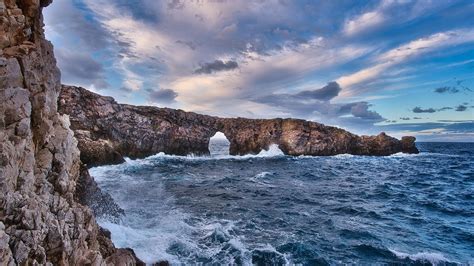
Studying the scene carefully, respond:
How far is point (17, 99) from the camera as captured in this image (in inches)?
317

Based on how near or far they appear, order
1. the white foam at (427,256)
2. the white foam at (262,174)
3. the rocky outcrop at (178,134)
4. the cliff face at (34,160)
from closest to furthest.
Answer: the cliff face at (34,160)
the white foam at (427,256)
the white foam at (262,174)
the rocky outcrop at (178,134)

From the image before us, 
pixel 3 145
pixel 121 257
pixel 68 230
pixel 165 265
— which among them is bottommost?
pixel 165 265

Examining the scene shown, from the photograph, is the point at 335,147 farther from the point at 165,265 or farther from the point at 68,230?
the point at 68,230

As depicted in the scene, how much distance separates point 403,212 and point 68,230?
970 inches

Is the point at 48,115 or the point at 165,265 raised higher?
the point at 48,115

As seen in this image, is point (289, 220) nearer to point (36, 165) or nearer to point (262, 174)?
point (36, 165)

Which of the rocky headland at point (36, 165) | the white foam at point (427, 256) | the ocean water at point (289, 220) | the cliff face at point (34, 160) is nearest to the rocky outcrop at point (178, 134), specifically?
the ocean water at point (289, 220)

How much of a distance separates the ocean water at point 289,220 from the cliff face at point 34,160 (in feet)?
18.9

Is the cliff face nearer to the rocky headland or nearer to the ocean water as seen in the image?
the rocky headland

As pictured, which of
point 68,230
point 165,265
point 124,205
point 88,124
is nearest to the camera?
point 68,230

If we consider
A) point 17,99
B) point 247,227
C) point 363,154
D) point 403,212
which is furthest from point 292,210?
point 363,154

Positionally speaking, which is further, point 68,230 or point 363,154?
point 363,154

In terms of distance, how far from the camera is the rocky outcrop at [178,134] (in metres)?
50.7

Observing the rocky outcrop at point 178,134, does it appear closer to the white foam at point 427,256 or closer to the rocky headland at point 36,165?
the rocky headland at point 36,165
